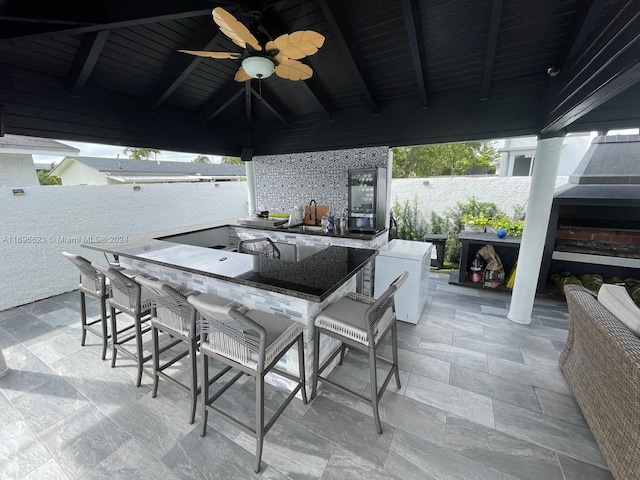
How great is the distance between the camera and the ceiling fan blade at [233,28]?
4.83ft

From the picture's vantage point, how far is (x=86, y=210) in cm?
418

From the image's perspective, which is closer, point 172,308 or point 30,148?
point 172,308

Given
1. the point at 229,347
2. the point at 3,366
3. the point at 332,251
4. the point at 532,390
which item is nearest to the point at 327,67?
the point at 332,251

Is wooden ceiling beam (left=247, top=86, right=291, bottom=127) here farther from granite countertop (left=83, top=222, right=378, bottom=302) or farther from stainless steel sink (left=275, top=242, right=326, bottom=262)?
granite countertop (left=83, top=222, right=378, bottom=302)

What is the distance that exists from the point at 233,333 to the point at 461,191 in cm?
603

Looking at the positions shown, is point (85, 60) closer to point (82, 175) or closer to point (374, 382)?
point (374, 382)

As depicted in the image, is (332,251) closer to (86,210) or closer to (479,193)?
(86,210)

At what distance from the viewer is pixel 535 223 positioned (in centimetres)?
285

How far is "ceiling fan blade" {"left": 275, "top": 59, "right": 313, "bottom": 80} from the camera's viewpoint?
209cm

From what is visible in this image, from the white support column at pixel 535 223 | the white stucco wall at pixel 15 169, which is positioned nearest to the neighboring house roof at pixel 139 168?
the white stucco wall at pixel 15 169

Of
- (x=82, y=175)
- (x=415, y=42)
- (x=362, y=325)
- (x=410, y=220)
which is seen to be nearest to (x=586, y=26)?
(x=415, y=42)

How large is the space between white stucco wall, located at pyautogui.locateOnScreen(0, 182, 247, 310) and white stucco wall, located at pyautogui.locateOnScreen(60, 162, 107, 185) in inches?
208

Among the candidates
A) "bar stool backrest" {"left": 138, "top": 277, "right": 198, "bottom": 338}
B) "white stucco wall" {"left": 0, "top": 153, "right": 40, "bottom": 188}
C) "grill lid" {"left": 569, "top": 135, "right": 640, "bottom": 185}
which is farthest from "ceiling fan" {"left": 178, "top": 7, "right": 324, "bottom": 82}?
"white stucco wall" {"left": 0, "top": 153, "right": 40, "bottom": 188}

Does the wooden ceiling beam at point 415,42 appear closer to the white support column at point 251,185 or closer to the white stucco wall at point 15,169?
the white support column at point 251,185
